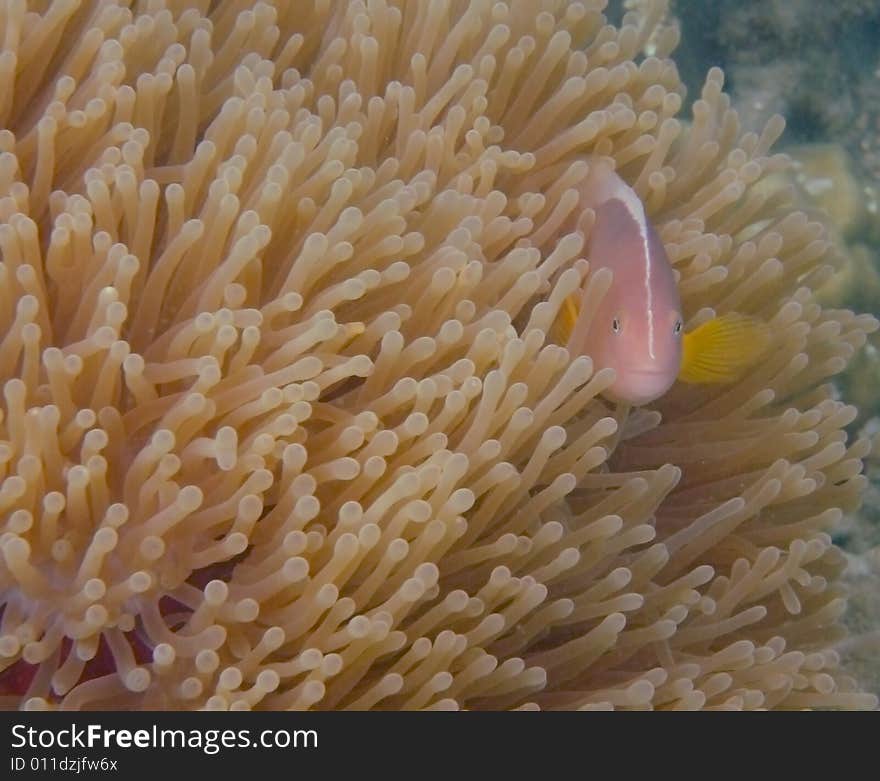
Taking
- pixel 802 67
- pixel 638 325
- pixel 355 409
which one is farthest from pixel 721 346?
pixel 802 67

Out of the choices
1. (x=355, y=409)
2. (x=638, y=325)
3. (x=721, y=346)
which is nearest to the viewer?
(x=355, y=409)

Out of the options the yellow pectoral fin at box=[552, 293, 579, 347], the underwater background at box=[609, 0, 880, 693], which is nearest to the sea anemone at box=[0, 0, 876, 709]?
the yellow pectoral fin at box=[552, 293, 579, 347]

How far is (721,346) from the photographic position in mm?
1870

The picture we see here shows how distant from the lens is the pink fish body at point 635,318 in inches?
66.9

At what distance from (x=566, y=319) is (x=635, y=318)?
0.41 ft

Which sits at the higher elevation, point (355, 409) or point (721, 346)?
point (721, 346)

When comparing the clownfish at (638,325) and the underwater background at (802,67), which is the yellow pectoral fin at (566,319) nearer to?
the clownfish at (638,325)

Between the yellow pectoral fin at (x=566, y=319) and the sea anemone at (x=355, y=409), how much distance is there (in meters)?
0.05

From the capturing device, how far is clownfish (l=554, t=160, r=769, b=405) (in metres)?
1.70

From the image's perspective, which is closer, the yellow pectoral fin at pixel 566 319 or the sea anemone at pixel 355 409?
the sea anemone at pixel 355 409

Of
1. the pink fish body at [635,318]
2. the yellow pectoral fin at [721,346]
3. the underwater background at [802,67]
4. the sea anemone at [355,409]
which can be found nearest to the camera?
the sea anemone at [355,409]

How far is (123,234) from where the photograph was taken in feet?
5.31

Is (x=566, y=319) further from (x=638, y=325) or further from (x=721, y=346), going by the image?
(x=721, y=346)

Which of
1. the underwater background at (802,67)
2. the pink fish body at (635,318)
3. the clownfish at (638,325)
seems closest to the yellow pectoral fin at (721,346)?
the clownfish at (638,325)
